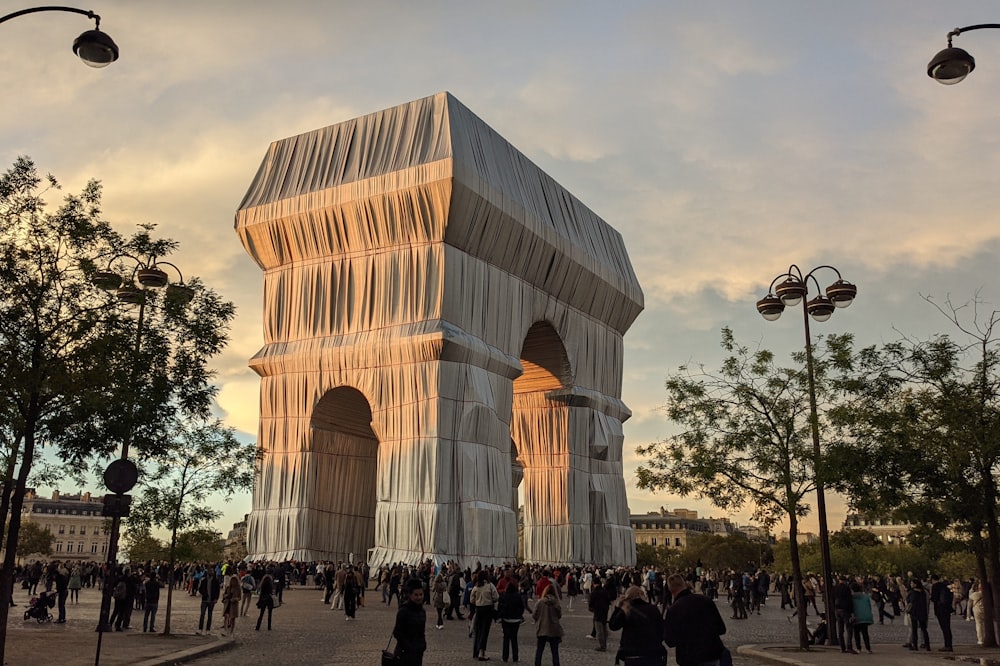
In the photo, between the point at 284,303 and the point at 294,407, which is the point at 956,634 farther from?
the point at 284,303

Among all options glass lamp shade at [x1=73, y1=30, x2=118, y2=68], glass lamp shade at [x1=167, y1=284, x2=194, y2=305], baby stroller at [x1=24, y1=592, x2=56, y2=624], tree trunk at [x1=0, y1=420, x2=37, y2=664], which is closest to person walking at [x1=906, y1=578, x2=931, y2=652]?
glass lamp shade at [x1=167, y1=284, x2=194, y2=305]

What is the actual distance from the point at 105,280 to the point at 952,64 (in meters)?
12.7

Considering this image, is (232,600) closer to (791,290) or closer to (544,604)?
(544,604)

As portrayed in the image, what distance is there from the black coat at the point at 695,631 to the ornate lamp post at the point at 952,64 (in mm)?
7531

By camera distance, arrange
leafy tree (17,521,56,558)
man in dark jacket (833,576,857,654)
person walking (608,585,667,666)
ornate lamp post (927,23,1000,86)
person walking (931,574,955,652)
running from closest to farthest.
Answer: person walking (608,585,667,666) → ornate lamp post (927,23,1000,86) → man in dark jacket (833,576,857,654) → person walking (931,574,955,652) → leafy tree (17,521,56,558)

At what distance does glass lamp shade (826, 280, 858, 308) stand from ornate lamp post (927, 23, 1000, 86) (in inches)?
395

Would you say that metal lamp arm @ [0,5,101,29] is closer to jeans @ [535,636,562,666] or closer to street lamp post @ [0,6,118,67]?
street lamp post @ [0,6,118,67]

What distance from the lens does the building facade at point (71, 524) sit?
153 metres

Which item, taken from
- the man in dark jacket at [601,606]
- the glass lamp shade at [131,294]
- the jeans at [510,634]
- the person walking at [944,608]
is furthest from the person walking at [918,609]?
A: the glass lamp shade at [131,294]

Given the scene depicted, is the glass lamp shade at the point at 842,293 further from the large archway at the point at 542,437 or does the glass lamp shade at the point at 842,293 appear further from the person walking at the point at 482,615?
the large archway at the point at 542,437

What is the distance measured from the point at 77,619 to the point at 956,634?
2467 cm

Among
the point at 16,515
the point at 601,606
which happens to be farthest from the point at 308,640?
the point at 16,515

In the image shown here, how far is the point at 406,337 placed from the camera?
4347 cm

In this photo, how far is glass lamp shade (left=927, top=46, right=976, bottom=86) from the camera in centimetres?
1195
